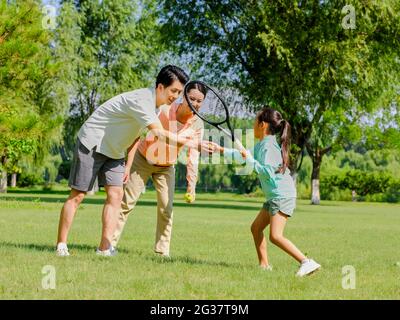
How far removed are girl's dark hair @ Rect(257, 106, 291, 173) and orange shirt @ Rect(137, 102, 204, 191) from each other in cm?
104

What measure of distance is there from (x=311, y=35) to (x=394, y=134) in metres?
16.7

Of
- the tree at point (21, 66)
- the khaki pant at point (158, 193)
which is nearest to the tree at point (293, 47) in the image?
the tree at point (21, 66)

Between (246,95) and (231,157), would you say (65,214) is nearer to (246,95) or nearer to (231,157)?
(231,157)

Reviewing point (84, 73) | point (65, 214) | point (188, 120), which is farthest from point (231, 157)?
point (84, 73)

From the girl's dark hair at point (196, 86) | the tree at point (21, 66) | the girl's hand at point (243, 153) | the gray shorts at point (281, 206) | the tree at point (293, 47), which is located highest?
the tree at point (293, 47)

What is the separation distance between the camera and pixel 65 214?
24.2ft

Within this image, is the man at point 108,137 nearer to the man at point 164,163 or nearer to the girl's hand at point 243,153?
the man at point 164,163

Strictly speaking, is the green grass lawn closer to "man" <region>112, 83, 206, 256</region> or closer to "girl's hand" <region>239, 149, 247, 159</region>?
"man" <region>112, 83, 206, 256</region>

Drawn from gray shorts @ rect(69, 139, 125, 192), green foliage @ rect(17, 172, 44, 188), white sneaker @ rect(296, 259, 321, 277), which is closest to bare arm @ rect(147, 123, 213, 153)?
gray shorts @ rect(69, 139, 125, 192)

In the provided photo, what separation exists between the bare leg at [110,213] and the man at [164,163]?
427 millimetres

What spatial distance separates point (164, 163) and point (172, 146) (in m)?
0.33

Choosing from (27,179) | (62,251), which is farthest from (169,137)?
(27,179)

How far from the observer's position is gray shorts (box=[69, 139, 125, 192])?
289 inches

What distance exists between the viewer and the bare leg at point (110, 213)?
7.63 meters
